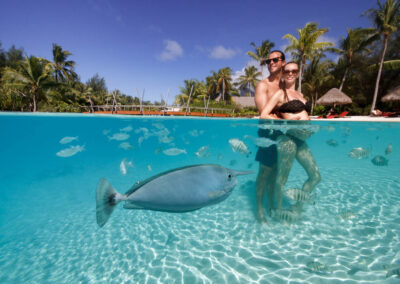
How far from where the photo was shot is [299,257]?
281 centimetres

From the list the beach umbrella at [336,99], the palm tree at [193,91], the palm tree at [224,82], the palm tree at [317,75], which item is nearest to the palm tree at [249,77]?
the palm tree at [224,82]

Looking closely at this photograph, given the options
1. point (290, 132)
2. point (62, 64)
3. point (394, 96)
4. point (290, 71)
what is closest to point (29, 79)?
point (62, 64)

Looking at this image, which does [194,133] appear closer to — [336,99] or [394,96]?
[336,99]

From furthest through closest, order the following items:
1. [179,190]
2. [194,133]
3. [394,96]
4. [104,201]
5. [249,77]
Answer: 1. [249,77]
2. [394,96]
3. [194,133]
4. [104,201]
5. [179,190]

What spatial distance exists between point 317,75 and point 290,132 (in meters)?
29.0

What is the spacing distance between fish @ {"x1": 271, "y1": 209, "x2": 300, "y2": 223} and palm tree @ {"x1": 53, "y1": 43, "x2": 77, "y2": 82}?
128ft

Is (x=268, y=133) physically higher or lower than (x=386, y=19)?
lower

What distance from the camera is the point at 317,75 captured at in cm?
2548

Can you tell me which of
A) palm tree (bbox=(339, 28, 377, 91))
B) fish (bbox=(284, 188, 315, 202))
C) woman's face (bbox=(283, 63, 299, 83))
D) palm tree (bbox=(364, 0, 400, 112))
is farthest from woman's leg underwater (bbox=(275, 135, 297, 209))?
palm tree (bbox=(339, 28, 377, 91))

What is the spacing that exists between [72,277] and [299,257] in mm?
3478

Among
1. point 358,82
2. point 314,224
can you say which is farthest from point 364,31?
point 314,224

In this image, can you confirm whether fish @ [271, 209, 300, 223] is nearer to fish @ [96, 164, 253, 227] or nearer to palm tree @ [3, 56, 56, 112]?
fish @ [96, 164, 253, 227]

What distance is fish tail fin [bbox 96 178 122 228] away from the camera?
1.27m

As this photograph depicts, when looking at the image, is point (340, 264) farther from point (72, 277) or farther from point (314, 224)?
point (72, 277)
